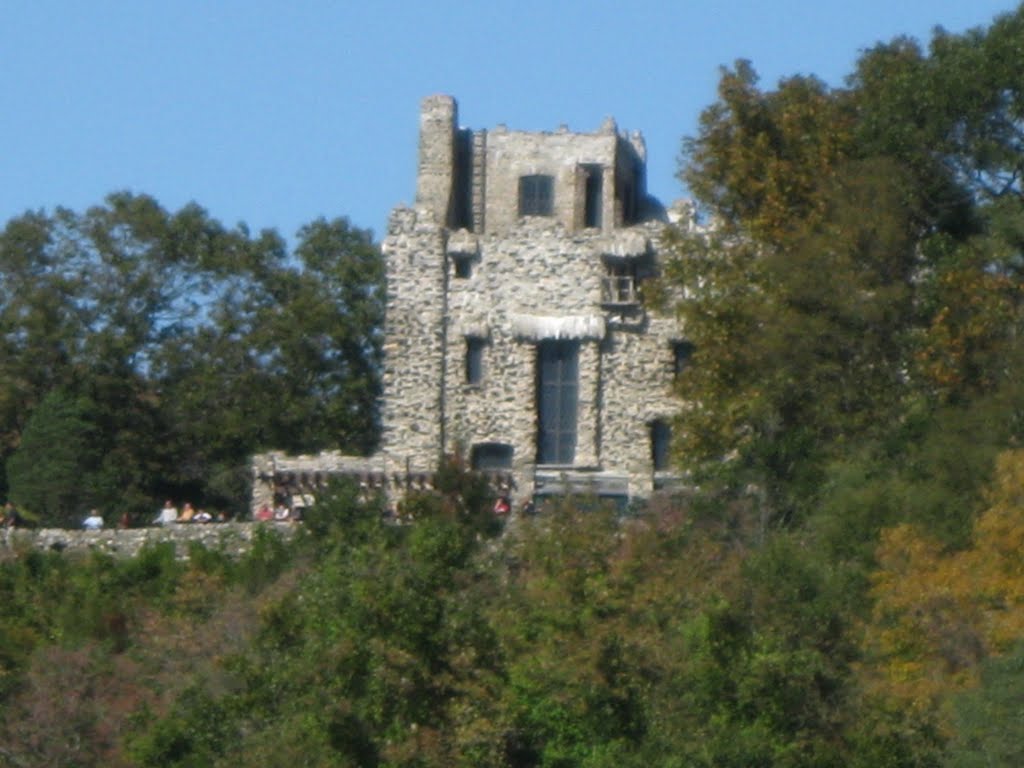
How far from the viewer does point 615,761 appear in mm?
36062

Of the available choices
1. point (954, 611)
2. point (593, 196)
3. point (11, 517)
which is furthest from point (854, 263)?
point (11, 517)

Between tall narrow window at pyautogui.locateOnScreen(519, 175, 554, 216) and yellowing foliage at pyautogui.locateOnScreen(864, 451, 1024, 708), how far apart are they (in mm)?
24939

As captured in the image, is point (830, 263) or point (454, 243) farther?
point (454, 243)

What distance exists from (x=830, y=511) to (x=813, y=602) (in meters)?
3.52

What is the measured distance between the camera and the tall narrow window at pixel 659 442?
59594 millimetres

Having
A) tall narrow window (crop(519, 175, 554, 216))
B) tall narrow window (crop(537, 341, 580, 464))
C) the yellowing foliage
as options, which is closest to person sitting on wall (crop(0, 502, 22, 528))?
tall narrow window (crop(537, 341, 580, 464))

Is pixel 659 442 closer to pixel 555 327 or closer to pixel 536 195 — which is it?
pixel 555 327

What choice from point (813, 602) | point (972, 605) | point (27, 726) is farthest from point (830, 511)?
point (27, 726)

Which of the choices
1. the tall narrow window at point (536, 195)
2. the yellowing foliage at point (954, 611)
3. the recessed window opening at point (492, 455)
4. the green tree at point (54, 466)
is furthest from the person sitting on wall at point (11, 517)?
the yellowing foliage at point (954, 611)

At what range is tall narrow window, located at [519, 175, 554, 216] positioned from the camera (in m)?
63.7

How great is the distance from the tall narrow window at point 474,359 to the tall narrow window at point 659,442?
3.72m

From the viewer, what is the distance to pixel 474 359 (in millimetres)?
60531

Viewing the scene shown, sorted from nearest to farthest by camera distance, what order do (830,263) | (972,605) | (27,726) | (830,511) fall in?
1. (972,605)
2. (27,726)
3. (830,511)
4. (830,263)

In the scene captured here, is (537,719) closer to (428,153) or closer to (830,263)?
(830,263)
